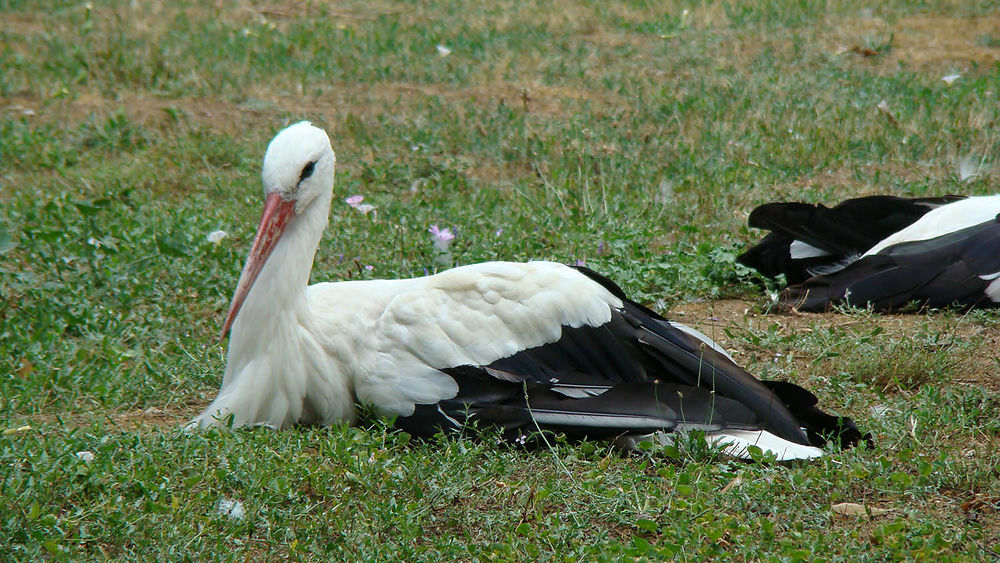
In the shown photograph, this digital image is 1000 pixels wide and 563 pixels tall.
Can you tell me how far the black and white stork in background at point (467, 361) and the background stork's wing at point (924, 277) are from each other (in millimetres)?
1165

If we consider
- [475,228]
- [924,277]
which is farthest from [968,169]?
[475,228]

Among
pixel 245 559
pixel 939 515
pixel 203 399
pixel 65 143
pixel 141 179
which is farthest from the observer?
pixel 65 143


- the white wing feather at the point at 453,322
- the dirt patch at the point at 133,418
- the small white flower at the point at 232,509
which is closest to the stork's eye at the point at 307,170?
the white wing feather at the point at 453,322

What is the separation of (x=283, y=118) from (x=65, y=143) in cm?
130

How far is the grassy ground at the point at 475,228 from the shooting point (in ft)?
9.95

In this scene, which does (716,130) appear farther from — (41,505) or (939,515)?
(41,505)

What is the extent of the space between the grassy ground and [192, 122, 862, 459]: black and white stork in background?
12 cm

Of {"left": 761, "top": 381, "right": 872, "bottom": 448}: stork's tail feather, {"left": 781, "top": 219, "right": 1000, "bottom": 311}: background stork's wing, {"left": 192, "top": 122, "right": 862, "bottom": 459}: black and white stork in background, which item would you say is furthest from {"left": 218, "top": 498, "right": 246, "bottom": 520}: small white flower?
{"left": 781, "top": 219, "right": 1000, "bottom": 311}: background stork's wing

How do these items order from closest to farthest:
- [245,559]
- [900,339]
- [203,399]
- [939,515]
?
[245,559] < [939,515] < [203,399] < [900,339]

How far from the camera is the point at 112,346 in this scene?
439cm

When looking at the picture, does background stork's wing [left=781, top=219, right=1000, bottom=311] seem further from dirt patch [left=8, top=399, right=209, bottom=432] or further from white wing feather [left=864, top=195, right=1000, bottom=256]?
dirt patch [left=8, top=399, right=209, bottom=432]

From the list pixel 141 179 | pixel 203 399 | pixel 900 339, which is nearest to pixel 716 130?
pixel 900 339

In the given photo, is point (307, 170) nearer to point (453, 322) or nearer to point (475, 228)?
point (453, 322)

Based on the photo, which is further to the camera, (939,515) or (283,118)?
(283,118)
